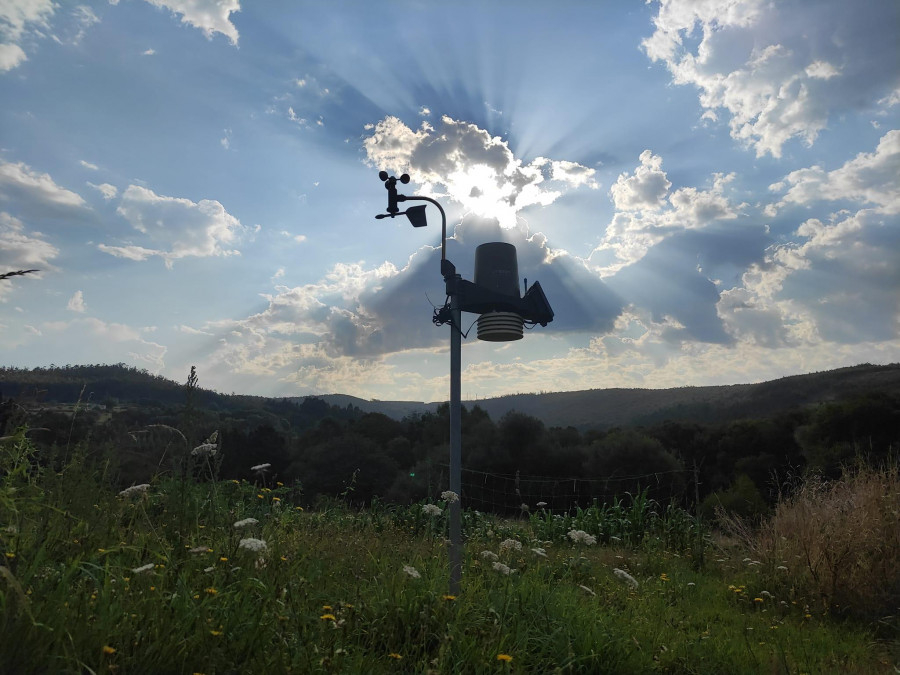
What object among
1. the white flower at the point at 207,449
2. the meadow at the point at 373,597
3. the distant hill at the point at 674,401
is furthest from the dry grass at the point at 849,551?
the distant hill at the point at 674,401

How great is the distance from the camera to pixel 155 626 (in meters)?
2.54

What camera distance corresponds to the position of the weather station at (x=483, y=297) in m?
5.06

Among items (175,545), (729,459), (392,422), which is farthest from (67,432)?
(392,422)

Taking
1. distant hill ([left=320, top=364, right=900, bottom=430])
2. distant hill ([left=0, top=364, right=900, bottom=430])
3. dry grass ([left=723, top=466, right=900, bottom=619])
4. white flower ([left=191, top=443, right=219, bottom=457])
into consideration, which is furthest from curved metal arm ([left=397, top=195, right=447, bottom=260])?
distant hill ([left=320, top=364, right=900, bottom=430])

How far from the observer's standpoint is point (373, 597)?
355cm

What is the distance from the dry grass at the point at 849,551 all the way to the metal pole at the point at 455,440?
3541 mm

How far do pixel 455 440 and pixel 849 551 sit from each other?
4.24m

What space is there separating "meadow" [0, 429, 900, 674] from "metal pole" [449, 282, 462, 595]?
274 mm

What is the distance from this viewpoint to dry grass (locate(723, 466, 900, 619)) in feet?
18.8

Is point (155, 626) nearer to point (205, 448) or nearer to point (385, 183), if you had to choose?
point (205, 448)

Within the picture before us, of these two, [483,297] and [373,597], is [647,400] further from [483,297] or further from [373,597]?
[373,597]

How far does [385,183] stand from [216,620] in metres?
3.74

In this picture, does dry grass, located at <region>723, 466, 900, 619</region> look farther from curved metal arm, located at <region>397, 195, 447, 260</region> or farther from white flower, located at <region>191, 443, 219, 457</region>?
white flower, located at <region>191, 443, 219, 457</region>

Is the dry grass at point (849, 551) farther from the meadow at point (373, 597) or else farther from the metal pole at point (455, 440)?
the metal pole at point (455, 440)
